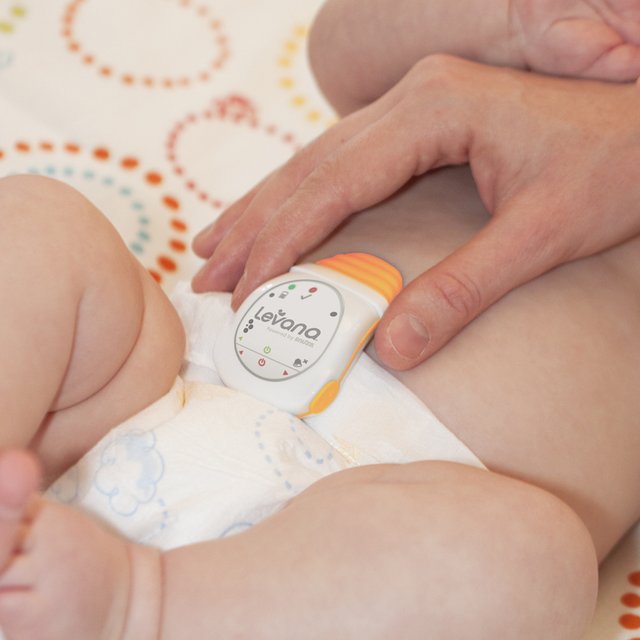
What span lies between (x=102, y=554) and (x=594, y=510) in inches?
19.9

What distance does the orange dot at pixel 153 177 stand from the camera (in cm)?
148

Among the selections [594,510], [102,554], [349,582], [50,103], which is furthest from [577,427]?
[50,103]

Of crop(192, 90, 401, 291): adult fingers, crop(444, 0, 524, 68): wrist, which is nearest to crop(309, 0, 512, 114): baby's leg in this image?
crop(444, 0, 524, 68): wrist

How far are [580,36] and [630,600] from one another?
1.98 feet

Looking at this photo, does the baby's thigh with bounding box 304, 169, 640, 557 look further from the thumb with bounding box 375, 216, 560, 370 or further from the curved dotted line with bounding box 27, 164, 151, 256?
the curved dotted line with bounding box 27, 164, 151, 256

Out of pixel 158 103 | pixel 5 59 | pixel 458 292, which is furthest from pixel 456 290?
pixel 5 59

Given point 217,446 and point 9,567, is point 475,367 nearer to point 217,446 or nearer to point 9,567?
point 217,446

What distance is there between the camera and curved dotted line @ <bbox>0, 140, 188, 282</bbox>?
4.60 ft

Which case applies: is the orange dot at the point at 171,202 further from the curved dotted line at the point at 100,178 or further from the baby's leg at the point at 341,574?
the baby's leg at the point at 341,574

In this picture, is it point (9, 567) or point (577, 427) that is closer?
point (9, 567)

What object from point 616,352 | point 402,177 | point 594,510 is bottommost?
point 594,510

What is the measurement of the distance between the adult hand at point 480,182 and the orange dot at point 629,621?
0.34 m

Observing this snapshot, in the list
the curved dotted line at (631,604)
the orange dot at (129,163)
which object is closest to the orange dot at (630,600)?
the curved dotted line at (631,604)

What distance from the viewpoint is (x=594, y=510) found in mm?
954
